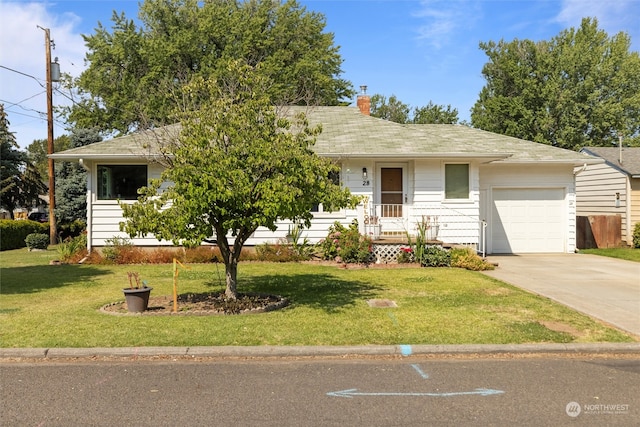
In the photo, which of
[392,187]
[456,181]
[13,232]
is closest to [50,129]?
[13,232]

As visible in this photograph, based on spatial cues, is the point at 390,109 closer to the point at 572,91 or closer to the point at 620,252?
the point at 572,91

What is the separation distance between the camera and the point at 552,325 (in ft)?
25.5

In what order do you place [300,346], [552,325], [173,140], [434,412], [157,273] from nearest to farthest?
[434,412] → [300,346] → [552,325] → [173,140] → [157,273]

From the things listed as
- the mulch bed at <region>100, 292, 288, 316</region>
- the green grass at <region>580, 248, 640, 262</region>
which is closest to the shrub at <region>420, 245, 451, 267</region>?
the mulch bed at <region>100, 292, 288, 316</region>

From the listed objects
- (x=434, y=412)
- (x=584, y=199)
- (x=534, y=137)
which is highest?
(x=534, y=137)

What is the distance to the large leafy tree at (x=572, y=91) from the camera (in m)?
40.1

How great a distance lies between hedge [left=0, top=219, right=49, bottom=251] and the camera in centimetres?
2309

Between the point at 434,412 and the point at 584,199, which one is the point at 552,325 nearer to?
the point at 434,412

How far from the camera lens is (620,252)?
741 inches

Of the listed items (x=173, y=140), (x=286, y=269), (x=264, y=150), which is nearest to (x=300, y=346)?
(x=264, y=150)

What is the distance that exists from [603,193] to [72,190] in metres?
26.7

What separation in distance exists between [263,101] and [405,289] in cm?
504

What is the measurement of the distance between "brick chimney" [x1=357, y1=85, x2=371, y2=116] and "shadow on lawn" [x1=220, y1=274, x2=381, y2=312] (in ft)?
39.2

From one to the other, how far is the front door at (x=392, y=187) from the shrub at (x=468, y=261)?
2.82 m
